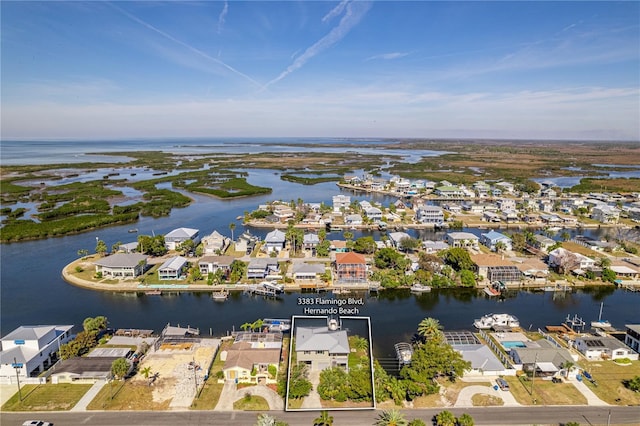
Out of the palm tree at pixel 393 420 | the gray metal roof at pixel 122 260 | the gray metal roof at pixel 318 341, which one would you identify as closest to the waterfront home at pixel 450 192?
the gray metal roof at pixel 122 260

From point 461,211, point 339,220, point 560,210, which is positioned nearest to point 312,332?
point 339,220

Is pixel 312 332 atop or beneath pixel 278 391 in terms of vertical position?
atop

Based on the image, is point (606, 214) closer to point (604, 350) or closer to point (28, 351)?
point (604, 350)

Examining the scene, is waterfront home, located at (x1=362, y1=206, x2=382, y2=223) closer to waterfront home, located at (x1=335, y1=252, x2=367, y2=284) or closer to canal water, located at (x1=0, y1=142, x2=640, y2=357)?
waterfront home, located at (x1=335, y1=252, x2=367, y2=284)

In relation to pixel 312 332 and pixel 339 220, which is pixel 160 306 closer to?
pixel 312 332

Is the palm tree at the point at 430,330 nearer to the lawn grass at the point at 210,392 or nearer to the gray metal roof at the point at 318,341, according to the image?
the gray metal roof at the point at 318,341

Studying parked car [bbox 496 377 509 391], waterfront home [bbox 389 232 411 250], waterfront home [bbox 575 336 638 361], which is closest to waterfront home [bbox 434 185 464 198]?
waterfront home [bbox 389 232 411 250]

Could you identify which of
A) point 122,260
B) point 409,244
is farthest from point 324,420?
point 122,260
